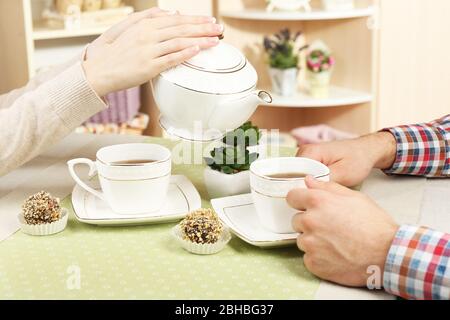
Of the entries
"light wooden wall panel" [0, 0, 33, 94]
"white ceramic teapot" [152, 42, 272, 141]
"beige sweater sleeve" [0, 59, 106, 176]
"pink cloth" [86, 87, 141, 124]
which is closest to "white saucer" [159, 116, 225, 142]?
"white ceramic teapot" [152, 42, 272, 141]

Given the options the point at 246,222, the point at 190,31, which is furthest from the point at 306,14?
the point at 246,222

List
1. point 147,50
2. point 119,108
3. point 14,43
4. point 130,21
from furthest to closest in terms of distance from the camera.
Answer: point 119,108 < point 14,43 < point 130,21 < point 147,50

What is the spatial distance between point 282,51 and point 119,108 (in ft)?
2.14

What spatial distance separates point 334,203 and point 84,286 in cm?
28

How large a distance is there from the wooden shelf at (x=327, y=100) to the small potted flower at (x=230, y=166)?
60.5 inches

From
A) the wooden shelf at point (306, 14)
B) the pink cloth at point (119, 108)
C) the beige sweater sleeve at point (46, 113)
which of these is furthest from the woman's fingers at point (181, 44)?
the wooden shelf at point (306, 14)

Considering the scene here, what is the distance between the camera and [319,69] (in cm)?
256

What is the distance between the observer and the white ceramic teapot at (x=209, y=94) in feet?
2.94

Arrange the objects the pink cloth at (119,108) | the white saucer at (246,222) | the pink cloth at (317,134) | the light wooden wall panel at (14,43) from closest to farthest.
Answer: the white saucer at (246,222)
the light wooden wall panel at (14,43)
the pink cloth at (119,108)
the pink cloth at (317,134)

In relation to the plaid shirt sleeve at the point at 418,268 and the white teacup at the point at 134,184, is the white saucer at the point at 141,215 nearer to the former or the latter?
the white teacup at the point at 134,184

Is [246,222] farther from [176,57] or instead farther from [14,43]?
[14,43]

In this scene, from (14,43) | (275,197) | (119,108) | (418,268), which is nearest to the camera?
(418,268)

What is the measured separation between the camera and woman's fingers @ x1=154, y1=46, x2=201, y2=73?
3.01 ft

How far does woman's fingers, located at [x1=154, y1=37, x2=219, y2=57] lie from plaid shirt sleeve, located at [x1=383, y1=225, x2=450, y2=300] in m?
0.36
